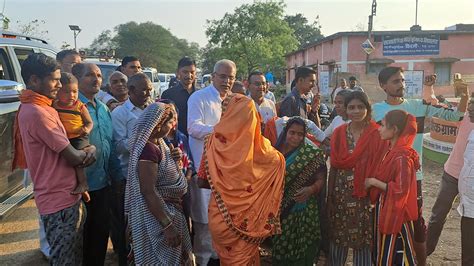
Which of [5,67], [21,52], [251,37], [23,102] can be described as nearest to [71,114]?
[23,102]

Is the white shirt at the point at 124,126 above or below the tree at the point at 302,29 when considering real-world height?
below

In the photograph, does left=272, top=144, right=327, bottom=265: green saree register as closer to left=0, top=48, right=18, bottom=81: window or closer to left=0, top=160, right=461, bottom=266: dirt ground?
left=0, top=160, right=461, bottom=266: dirt ground

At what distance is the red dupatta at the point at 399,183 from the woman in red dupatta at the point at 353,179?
0.13 metres

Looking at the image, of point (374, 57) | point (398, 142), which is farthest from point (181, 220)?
point (374, 57)

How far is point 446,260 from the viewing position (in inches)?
161

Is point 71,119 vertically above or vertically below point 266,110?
above

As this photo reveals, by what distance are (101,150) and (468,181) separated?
298 centimetres

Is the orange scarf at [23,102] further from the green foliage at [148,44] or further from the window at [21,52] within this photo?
the green foliage at [148,44]

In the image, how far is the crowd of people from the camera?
267cm

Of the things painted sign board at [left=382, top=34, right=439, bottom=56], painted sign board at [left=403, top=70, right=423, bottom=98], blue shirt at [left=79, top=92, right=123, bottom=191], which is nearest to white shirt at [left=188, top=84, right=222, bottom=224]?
blue shirt at [left=79, top=92, right=123, bottom=191]

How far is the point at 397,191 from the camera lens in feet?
9.65

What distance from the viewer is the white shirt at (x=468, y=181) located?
→ 3.37 meters

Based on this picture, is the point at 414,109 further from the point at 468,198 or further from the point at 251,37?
the point at 251,37

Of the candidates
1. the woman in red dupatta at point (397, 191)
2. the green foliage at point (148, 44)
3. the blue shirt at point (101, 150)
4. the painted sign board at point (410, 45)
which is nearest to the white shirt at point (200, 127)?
the blue shirt at point (101, 150)
